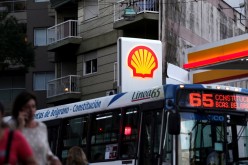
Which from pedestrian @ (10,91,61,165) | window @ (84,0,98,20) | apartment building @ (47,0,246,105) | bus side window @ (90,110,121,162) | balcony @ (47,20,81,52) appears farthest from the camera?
balcony @ (47,20,81,52)

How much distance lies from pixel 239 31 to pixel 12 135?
3544 centimetres

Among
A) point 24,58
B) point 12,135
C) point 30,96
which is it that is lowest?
point 12,135

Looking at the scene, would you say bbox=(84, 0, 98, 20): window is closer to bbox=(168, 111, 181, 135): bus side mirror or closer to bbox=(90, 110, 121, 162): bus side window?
bbox=(90, 110, 121, 162): bus side window

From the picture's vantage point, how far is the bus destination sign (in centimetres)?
1248

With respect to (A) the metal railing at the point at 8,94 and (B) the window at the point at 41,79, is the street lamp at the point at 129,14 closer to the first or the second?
(B) the window at the point at 41,79

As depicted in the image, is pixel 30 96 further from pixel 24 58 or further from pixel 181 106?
pixel 24 58

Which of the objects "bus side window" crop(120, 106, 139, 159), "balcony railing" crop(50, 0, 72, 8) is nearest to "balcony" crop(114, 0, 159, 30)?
"balcony railing" crop(50, 0, 72, 8)

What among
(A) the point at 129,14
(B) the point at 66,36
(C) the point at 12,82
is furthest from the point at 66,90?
(C) the point at 12,82

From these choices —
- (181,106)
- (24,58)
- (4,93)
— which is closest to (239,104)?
(181,106)

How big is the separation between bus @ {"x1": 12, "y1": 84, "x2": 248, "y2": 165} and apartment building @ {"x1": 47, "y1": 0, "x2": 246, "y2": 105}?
13.9 metres

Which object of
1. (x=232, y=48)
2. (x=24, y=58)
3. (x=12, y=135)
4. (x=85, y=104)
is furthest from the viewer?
(x=24, y=58)

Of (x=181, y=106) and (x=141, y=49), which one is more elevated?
(x=141, y=49)

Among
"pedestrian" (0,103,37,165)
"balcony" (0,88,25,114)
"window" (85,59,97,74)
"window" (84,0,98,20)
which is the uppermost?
"window" (84,0,98,20)

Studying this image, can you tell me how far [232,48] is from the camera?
20844 millimetres
